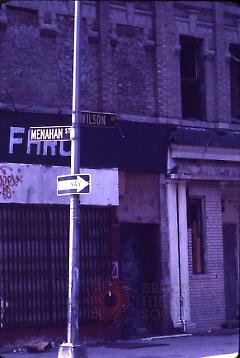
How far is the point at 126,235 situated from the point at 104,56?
14.1ft

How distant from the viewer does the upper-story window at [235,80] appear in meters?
18.8

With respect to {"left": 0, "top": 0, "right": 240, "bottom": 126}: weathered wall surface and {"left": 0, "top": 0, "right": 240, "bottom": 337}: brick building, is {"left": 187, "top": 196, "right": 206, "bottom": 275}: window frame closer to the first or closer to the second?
{"left": 0, "top": 0, "right": 240, "bottom": 337}: brick building

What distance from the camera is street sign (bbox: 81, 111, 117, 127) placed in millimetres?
12141

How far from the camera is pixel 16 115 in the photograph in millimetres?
14984

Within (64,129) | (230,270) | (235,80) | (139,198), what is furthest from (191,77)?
(64,129)

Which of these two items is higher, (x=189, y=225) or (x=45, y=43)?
(x=45, y=43)

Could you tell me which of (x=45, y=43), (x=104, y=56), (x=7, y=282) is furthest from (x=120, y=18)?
(x=7, y=282)

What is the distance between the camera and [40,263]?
1502 cm

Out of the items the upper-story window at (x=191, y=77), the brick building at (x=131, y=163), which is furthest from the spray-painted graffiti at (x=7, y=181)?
the upper-story window at (x=191, y=77)

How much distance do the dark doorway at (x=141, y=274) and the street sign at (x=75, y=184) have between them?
5.05 m

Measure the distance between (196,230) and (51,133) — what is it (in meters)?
6.77

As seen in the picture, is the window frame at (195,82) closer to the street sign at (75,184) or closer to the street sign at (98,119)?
the street sign at (98,119)

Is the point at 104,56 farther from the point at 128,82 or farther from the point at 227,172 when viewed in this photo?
the point at 227,172

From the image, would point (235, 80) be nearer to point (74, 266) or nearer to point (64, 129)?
point (64, 129)
